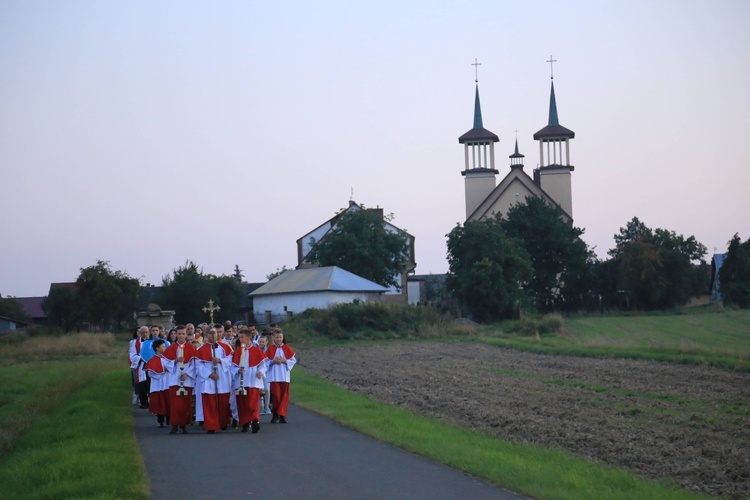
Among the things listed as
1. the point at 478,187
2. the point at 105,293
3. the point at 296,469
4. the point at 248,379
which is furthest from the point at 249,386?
the point at 478,187

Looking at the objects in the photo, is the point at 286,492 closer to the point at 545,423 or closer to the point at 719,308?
the point at 545,423

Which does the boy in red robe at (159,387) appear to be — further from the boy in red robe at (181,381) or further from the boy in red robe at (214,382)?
the boy in red robe at (214,382)

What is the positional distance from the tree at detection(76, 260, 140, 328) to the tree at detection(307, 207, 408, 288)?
21.1m

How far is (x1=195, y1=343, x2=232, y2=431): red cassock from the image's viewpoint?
18547 mm

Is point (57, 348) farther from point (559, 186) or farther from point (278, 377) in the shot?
point (559, 186)

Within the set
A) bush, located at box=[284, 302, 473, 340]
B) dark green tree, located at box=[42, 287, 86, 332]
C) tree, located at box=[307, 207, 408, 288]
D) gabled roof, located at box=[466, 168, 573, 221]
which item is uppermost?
gabled roof, located at box=[466, 168, 573, 221]

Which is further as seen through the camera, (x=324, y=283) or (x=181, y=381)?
(x=324, y=283)

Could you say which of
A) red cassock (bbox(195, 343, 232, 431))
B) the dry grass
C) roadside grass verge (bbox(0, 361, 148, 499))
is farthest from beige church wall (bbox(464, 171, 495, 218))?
red cassock (bbox(195, 343, 232, 431))

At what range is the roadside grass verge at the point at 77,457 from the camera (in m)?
11.8

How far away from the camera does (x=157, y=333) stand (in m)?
24.2

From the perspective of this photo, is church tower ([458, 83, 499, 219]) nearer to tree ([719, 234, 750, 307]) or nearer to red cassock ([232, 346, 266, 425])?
tree ([719, 234, 750, 307])

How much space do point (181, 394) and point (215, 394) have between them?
638mm

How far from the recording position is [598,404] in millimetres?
21844

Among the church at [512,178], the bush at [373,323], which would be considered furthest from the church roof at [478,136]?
the bush at [373,323]
